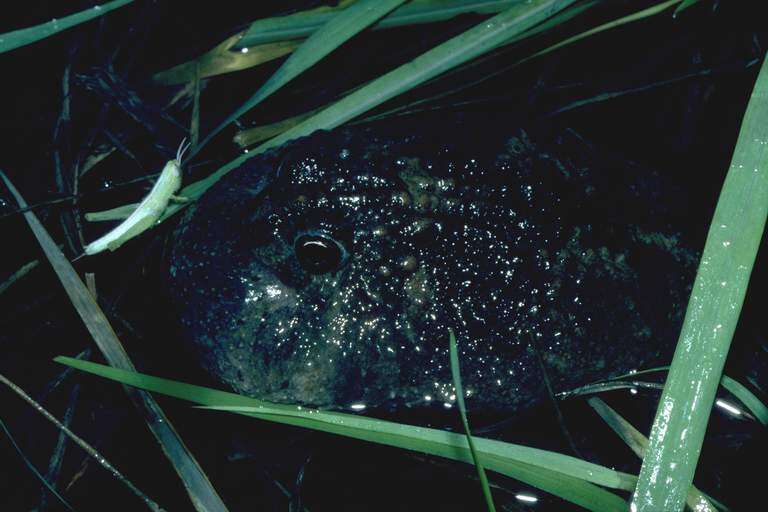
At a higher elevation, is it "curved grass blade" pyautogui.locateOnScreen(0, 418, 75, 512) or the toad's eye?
the toad's eye

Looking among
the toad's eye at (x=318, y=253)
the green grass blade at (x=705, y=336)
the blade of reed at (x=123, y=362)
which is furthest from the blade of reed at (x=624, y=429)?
the blade of reed at (x=123, y=362)

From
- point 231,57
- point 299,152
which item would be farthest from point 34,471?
point 231,57

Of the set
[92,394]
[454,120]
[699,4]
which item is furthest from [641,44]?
[92,394]

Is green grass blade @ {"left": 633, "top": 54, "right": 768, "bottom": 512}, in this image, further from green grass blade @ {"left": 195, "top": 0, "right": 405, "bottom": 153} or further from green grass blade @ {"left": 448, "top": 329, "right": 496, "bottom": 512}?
green grass blade @ {"left": 195, "top": 0, "right": 405, "bottom": 153}

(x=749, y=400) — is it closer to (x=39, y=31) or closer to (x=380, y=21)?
(x=380, y=21)

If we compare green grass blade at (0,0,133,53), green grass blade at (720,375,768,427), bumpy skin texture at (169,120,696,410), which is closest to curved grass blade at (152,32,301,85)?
green grass blade at (0,0,133,53)

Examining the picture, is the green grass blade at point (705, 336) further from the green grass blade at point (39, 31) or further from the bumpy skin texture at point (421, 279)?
the green grass blade at point (39, 31)
